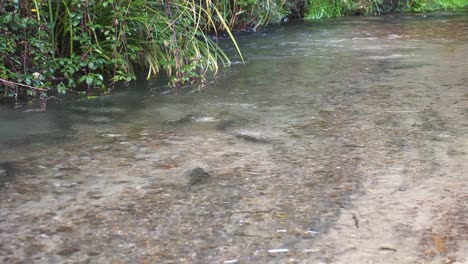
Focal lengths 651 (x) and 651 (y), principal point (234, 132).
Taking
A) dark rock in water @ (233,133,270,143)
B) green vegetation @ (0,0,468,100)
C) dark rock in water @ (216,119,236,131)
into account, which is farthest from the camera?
green vegetation @ (0,0,468,100)

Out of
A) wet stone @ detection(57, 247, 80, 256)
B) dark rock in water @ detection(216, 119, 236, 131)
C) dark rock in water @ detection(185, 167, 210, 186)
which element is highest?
dark rock in water @ detection(216, 119, 236, 131)

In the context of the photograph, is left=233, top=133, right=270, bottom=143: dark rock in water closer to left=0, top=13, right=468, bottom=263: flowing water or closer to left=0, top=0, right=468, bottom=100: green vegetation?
left=0, top=13, right=468, bottom=263: flowing water

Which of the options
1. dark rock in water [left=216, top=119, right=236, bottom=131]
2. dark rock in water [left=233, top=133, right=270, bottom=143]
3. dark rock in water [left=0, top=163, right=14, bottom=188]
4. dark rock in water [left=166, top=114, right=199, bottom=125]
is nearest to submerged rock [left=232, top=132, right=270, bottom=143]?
dark rock in water [left=233, top=133, right=270, bottom=143]

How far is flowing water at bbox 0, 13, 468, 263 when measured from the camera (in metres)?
1.39

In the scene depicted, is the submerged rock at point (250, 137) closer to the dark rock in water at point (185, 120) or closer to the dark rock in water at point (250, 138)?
the dark rock in water at point (250, 138)

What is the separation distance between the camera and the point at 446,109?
2.62m

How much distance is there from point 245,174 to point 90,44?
152 centimetres

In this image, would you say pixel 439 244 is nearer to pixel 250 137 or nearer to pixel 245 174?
pixel 245 174

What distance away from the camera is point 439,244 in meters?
1.37

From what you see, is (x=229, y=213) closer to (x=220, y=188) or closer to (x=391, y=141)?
(x=220, y=188)

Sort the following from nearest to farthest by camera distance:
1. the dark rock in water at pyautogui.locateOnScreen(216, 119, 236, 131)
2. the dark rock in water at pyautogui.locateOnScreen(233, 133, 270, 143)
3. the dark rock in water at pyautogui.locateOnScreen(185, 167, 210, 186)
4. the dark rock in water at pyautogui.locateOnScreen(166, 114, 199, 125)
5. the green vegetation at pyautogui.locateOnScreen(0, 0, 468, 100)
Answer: the dark rock in water at pyautogui.locateOnScreen(185, 167, 210, 186) < the dark rock in water at pyautogui.locateOnScreen(233, 133, 270, 143) < the dark rock in water at pyautogui.locateOnScreen(216, 119, 236, 131) < the dark rock in water at pyautogui.locateOnScreen(166, 114, 199, 125) < the green vegetation at pyautogui.locateOnScreen(0, 0, 468, 100)

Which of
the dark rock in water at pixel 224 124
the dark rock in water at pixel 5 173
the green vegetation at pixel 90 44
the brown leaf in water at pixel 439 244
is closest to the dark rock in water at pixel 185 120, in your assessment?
the dark rock in water at pixel 224 124

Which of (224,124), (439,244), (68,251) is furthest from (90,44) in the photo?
(439,244)

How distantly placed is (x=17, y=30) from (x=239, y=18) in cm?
367
